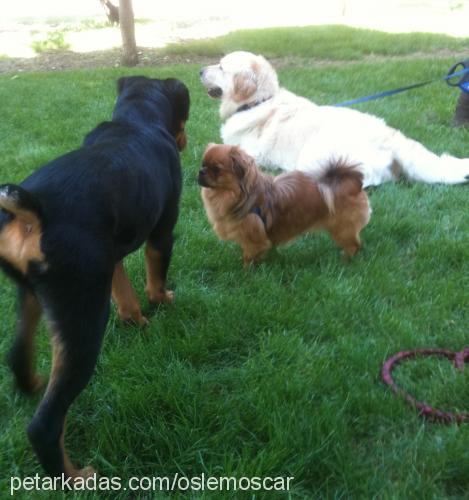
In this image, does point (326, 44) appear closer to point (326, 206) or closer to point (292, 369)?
point (326, 206)

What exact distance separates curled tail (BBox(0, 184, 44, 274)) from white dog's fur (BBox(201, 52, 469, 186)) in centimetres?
332

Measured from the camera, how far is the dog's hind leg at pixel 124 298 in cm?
300

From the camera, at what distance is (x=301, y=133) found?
5.78 meters

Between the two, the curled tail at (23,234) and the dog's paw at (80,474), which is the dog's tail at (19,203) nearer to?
the curled tail at (23,234)

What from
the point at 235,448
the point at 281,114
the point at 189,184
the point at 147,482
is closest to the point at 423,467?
the point at 235,448

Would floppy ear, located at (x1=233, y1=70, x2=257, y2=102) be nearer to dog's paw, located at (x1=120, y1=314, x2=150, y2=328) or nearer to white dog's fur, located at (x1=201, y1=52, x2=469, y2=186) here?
white dog's fur, located at (x1=201, y1=52, x2=469, y2=186)

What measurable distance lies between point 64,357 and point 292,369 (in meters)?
1.17

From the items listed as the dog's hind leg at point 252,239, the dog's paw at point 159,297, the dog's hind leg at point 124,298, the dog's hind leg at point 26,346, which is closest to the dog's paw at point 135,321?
the dog's hind leg at point 124,298

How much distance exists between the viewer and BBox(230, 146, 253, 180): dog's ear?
3.69 metres

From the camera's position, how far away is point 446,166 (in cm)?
510

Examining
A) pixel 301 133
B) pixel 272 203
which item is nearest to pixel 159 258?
pixel 272 203

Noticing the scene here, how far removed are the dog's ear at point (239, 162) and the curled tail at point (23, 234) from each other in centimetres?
192

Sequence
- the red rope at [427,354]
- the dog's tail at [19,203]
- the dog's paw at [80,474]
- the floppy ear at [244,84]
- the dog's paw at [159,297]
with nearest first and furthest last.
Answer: the dog's tail at [19,203] → the dog's paw at [80,474] → the red rope at [427,354] → the dog's paw at [159,297] → the floppy ear at [244,84]

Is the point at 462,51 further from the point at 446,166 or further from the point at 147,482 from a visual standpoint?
the point at 147,482
